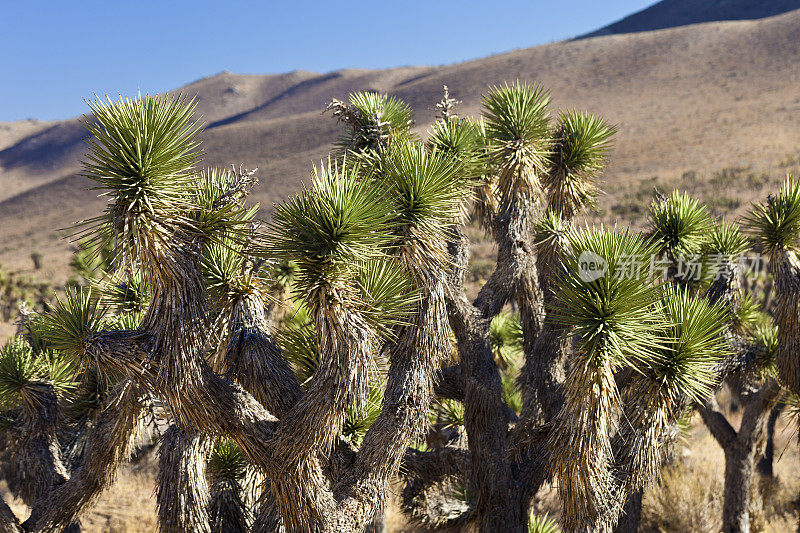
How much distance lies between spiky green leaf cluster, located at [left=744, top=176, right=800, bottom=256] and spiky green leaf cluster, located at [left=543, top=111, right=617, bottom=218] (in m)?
1.76

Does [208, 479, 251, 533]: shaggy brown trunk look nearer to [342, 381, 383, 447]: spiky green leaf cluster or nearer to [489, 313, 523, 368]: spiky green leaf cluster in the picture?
[342, 381, 383, 447]: spiky green leaf cluster

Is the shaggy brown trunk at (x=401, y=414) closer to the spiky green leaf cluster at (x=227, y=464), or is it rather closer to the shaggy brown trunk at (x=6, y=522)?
the spiky green leaf cluster at (x=227, y=464)

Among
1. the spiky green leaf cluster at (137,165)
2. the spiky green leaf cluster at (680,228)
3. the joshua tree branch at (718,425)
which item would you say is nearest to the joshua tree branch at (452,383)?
the spiky green leaf cluster at (680,228)

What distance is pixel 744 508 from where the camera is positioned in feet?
27.8

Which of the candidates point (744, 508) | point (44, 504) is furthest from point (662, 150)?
point (44, 504)

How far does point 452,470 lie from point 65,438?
458 centimetres

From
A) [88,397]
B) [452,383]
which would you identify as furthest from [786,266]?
[88,397]

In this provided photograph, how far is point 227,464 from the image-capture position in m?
6.41

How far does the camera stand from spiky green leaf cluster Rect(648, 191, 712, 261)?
709cm

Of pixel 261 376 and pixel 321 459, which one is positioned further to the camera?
pixel 321 459

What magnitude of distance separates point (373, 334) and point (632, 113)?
53838 millimetres

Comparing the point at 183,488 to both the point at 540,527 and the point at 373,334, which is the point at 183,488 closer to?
the point at 373,334

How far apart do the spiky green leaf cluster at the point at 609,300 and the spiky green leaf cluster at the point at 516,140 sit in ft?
6.87

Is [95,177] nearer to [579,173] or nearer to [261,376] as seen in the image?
[261,376]
